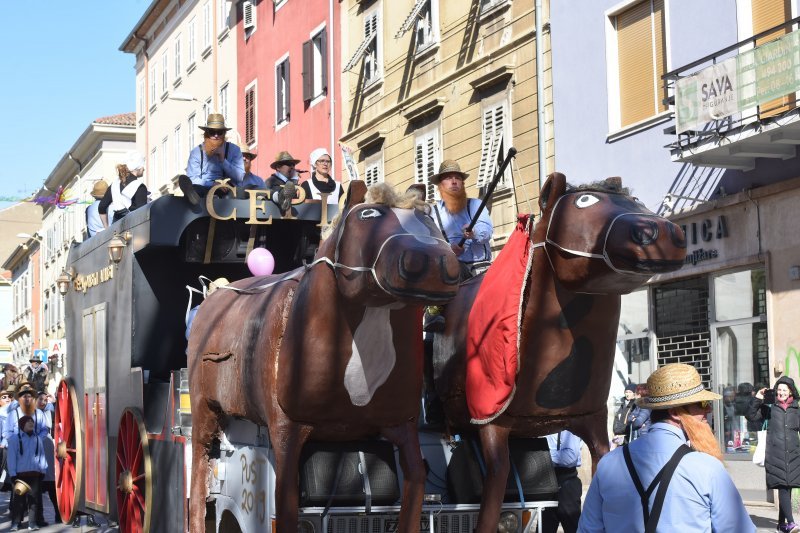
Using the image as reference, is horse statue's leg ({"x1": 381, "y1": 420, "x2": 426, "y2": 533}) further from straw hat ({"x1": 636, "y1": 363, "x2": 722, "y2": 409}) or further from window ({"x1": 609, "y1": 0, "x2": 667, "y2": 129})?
window ({"x1": 609, "y1": 0, "x2": 667, "y2": 129})

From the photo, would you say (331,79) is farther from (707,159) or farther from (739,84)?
(739,84)

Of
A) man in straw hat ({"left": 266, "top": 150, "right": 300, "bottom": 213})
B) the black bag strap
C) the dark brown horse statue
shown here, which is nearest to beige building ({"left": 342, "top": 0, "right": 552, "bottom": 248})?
man in straw hat ({"left": 266, "top": 150, "right": 300, "bottom": 213})

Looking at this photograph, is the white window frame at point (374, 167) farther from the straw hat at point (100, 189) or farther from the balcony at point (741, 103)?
the straw hat at point (100, 189)

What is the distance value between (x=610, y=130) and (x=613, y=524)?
48.7 ft

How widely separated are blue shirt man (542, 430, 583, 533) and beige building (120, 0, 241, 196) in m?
26.7

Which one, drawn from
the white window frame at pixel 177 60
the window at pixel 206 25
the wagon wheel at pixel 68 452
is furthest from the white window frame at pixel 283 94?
the wagon wheel at pixel 68 452

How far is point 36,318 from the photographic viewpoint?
72.8 m

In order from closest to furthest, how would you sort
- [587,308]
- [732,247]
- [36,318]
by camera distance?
[587,308] → [732,247] → [36,318]

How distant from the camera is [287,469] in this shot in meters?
6.64

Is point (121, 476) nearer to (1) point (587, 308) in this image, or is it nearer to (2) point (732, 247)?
(1) point (587, 308)

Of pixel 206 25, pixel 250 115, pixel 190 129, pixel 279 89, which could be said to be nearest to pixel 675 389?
pixel 279 89

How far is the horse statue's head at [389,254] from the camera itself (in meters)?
5.98

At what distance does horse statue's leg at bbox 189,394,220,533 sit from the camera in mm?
8320

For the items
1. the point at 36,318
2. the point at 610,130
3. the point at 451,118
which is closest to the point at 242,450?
the point at 610,130
